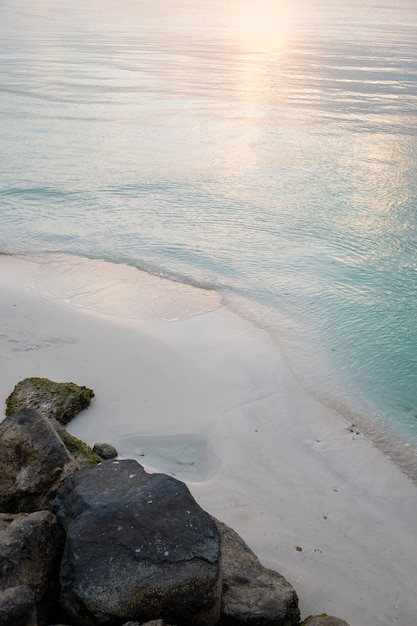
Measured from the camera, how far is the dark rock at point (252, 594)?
548cm

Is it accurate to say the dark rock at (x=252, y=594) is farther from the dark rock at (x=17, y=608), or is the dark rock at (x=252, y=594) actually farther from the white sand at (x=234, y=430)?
the dark rock at (x=17, y=608)

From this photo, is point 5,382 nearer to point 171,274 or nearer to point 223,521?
point 223,521

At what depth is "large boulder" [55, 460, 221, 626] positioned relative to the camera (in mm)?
5156

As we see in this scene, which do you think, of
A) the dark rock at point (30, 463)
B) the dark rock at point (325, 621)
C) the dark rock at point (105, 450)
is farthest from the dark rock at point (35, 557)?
the dark rock at point (325, 621)

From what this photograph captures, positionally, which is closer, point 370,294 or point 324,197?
point 370,294

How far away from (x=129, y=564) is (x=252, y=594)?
1.03 metres

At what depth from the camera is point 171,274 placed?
42.0 ft

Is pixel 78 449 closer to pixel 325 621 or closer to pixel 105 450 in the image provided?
pixel 105 450

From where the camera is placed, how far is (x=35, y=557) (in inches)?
217

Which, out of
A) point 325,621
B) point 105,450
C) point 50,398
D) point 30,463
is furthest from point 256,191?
point 325,621

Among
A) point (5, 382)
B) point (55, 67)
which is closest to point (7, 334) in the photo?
A: point (5, 382)

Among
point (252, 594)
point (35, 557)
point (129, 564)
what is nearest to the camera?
point (129, 564)

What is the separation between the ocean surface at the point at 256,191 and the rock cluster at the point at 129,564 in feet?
10.6

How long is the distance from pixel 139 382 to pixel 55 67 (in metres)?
29.3
